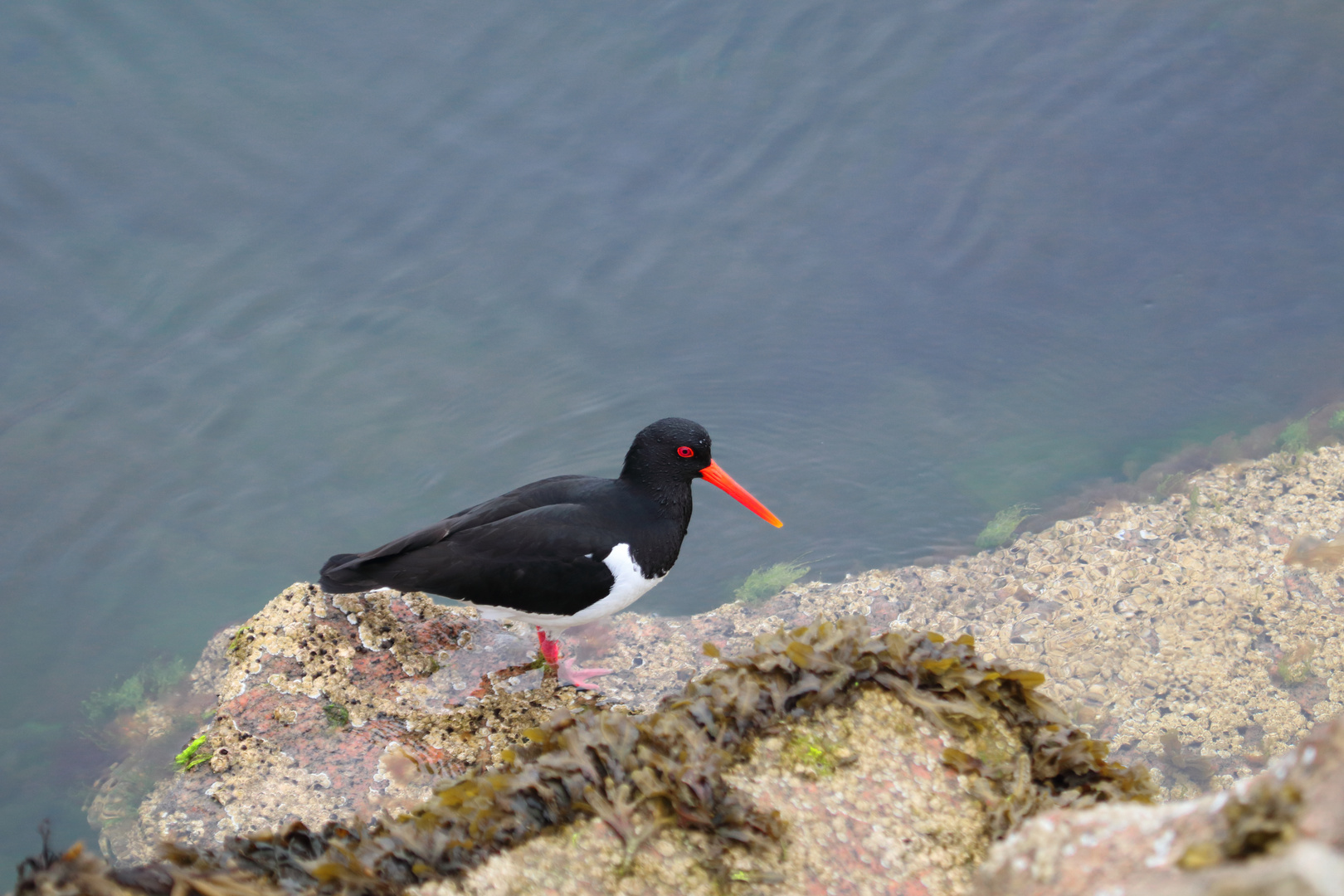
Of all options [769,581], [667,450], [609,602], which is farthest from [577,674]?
[769,581]

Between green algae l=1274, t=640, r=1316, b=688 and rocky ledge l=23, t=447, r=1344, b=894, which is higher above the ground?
rocky ledge l=23, t=447, r=1344, b=894

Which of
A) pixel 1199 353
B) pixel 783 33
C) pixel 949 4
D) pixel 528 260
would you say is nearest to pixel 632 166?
pixel 528 260

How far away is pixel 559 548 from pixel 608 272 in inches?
177

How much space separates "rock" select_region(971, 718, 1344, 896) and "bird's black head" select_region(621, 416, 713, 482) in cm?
340

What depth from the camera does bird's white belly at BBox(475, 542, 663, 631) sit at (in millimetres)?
5023

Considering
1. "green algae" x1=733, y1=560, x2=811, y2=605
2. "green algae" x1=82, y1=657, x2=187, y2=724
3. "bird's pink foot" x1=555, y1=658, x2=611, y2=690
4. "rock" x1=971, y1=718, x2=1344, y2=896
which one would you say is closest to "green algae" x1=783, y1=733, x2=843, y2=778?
"rock" x1=971, y1=718, x2=1344, y2=896

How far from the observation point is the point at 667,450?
5.46 meters

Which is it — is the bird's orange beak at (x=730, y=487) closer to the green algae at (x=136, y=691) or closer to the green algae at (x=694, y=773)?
the green algae at (x=694, y=773)

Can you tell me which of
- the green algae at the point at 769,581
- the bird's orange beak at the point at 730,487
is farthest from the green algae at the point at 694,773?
the green algae at the point at 769,581

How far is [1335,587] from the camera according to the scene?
6.56m

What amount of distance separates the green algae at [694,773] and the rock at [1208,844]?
0.73 meters

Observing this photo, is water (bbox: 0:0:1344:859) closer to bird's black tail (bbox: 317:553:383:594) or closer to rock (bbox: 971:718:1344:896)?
bird's black tail (bbox: 317:553:383:594)

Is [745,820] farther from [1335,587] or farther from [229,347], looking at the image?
[229,347]

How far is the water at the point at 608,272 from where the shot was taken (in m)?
7.68
